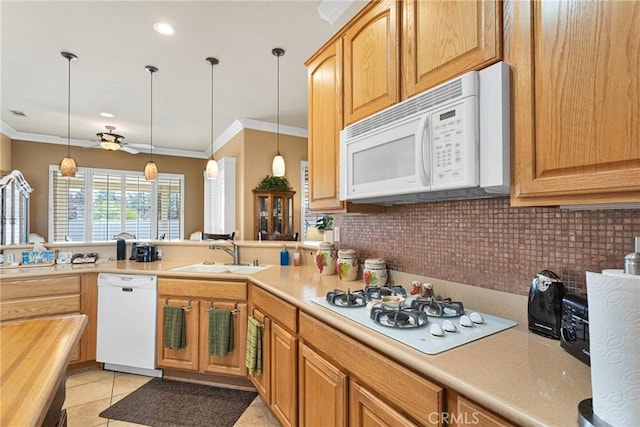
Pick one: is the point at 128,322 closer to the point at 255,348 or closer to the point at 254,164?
the point at 255,348

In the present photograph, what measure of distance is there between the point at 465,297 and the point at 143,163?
6754mm

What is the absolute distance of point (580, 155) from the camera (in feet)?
2.77

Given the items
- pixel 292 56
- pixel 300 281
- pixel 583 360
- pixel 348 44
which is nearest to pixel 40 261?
pixel 300 281

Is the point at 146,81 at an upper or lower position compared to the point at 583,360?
upper

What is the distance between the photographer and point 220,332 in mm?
2289

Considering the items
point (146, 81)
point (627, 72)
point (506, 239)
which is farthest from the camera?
point (146, 81)

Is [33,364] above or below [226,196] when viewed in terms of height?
below

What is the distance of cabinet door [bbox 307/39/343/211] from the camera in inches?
74.0

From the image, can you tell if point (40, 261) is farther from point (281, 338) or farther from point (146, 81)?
point (281, 338)

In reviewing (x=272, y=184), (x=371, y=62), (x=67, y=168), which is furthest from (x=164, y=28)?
(x=272, y=184)

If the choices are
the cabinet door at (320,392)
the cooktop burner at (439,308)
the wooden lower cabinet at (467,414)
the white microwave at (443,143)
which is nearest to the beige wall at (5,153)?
the cabinet door at (320,392)

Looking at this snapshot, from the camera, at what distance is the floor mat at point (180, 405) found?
6.65ft

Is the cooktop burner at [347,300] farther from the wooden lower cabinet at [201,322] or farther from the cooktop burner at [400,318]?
the wooden lower cabinet at [201,322]

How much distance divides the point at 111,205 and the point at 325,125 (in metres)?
5.82
